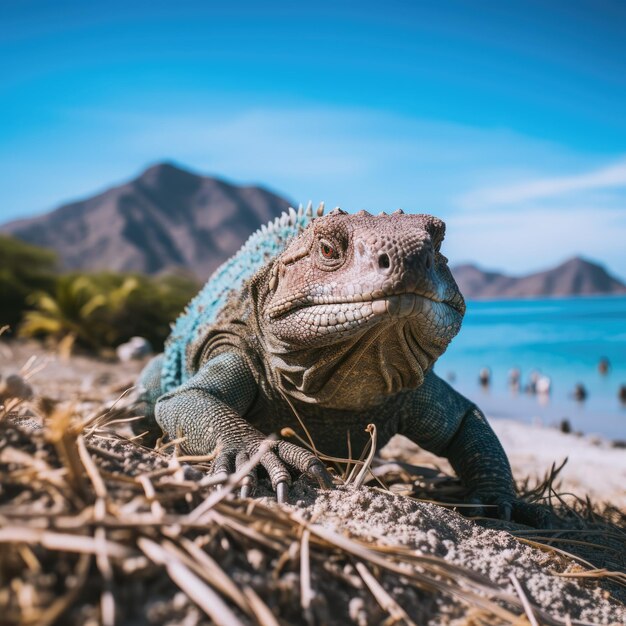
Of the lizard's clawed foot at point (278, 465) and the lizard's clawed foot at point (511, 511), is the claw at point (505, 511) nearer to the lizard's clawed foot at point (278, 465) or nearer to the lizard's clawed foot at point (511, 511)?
the lizard's clawed foot at point (511, 511)

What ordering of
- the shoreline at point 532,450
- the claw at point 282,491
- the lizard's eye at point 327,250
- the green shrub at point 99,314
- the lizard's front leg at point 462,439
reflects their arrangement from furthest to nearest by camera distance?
the green shrub at point 99,314 < the shoreline at point 532,450 < the lizard's front leg at point 462,439 < the lizard's eye at point 327,250 < the claw at point 282,491

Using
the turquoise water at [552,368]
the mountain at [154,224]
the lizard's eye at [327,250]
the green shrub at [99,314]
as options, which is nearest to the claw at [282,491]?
the lizard's eye at [327,250]

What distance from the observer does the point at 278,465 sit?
346cm

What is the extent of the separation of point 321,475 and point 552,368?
4373 centimetres

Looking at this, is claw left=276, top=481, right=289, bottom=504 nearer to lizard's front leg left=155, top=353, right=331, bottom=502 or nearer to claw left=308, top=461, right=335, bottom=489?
lizard's front leg left=155, top=353, right=331, bottom=502

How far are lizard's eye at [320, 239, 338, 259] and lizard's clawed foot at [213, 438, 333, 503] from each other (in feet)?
3.68

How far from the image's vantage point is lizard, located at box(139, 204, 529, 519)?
3.42 metres

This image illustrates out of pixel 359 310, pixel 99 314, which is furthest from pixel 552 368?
pixel 359 310

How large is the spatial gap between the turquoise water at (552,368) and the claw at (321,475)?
19924 mm

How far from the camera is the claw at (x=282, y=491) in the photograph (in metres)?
3.22

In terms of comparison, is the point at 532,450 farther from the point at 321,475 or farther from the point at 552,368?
the point at 552,368

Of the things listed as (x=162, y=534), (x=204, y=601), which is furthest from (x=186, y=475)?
(x=204, y=601)

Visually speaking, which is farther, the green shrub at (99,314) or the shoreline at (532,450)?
the green shrub at (99,314)

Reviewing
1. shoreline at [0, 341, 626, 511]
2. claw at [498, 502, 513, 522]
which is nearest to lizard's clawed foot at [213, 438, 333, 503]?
shoreline at [0, 341, 626, 511]
